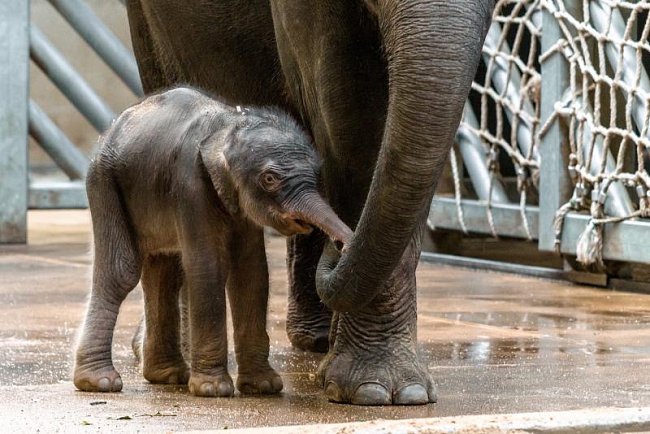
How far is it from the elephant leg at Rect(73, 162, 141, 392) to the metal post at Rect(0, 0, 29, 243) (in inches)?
261

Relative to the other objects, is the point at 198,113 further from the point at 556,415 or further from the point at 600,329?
the point at 600,329

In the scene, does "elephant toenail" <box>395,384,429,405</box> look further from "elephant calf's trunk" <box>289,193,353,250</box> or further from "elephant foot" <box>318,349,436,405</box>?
"elephant calf's trunk" <box>289,193,353,250</box>

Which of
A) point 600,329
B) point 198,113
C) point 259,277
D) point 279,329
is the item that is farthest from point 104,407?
point 600,329

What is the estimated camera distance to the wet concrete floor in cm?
478

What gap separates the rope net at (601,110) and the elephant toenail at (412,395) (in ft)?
13.0

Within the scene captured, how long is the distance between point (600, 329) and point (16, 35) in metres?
6.18

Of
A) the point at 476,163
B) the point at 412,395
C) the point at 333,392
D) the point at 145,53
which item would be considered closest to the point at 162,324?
the point at 333,392

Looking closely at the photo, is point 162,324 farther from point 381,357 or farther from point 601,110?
point 601,110

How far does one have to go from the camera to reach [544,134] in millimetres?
9703

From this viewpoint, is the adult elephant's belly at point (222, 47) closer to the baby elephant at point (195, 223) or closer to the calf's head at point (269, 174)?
the baby elephant at point (195, 223)

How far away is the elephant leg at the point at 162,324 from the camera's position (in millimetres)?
5449

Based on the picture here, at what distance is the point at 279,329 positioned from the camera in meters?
7.31

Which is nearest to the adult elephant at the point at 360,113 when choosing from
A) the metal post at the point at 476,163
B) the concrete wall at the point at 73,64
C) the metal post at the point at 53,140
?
the metal post at the point at 476,163

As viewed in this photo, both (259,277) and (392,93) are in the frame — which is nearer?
(392,93)
